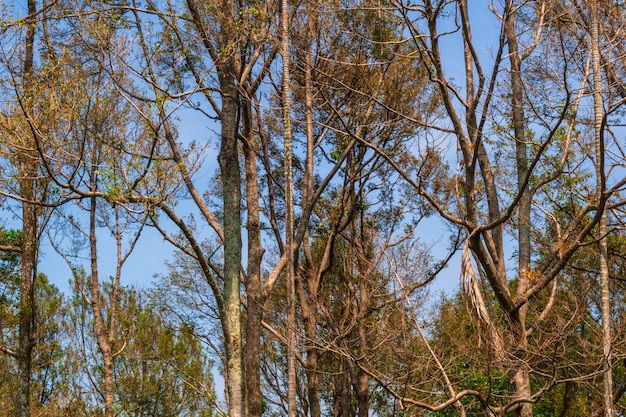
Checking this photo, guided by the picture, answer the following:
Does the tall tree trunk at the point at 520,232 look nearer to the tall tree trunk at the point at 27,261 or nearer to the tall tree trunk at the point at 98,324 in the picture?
the tall tree trunk at the point at 98,324

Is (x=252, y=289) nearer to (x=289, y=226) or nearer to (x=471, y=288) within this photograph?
(x=289, y=226)

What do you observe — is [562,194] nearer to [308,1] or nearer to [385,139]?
[385,139]

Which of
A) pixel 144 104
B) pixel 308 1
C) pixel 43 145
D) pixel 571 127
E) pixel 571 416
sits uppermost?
pixel 308 1

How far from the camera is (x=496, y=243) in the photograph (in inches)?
435

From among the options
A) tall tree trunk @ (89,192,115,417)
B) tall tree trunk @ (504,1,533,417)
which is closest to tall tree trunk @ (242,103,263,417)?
tall tree trunk @ (89,192,115,417)

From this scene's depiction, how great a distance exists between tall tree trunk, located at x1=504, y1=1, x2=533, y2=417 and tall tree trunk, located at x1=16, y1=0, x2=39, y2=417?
273 inches

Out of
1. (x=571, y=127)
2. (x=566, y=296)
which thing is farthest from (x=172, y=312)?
(x=571, y=127)

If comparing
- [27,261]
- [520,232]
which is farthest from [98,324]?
[520,232]

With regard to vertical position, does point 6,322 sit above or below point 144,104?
below

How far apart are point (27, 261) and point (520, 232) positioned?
8210 mm

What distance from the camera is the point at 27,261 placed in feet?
40.3

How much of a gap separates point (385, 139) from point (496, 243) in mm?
4430

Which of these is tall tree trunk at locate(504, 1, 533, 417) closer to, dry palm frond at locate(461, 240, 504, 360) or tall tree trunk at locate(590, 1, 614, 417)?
tall tree trunk at locate(590, 1, 614, 417)

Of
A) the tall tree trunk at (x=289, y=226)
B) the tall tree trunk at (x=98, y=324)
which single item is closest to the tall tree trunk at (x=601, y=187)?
the tall tree trunk at (x=289, y=226)
